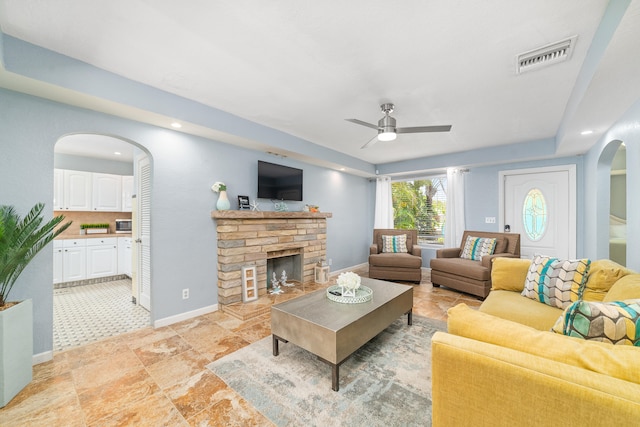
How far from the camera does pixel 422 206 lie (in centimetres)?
596

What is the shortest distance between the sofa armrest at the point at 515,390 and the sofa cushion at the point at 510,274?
204cm

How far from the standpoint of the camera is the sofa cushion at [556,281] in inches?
79.4

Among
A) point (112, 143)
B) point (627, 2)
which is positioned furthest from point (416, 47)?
point (112, 143)

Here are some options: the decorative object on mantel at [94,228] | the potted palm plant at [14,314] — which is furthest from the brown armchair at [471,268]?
the decorative object on mantel at [94,228]

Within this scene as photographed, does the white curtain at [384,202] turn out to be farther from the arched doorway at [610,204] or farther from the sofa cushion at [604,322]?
the sofa cushion at [604,322]

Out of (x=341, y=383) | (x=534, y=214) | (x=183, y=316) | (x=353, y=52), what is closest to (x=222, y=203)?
(x=183, y=316)

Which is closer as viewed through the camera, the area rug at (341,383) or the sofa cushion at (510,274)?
the area rug at (341,383)

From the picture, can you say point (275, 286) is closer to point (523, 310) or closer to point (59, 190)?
point (523, 310)

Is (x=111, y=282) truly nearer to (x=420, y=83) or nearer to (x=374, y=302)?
(x=374, y=302)

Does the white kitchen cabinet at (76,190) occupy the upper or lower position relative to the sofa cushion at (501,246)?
upper

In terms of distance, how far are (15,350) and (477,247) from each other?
5443mm

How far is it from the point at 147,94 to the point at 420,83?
8.56ft

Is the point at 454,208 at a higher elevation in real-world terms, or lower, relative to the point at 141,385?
higher

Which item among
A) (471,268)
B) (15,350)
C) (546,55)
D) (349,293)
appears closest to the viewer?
(15,350)
